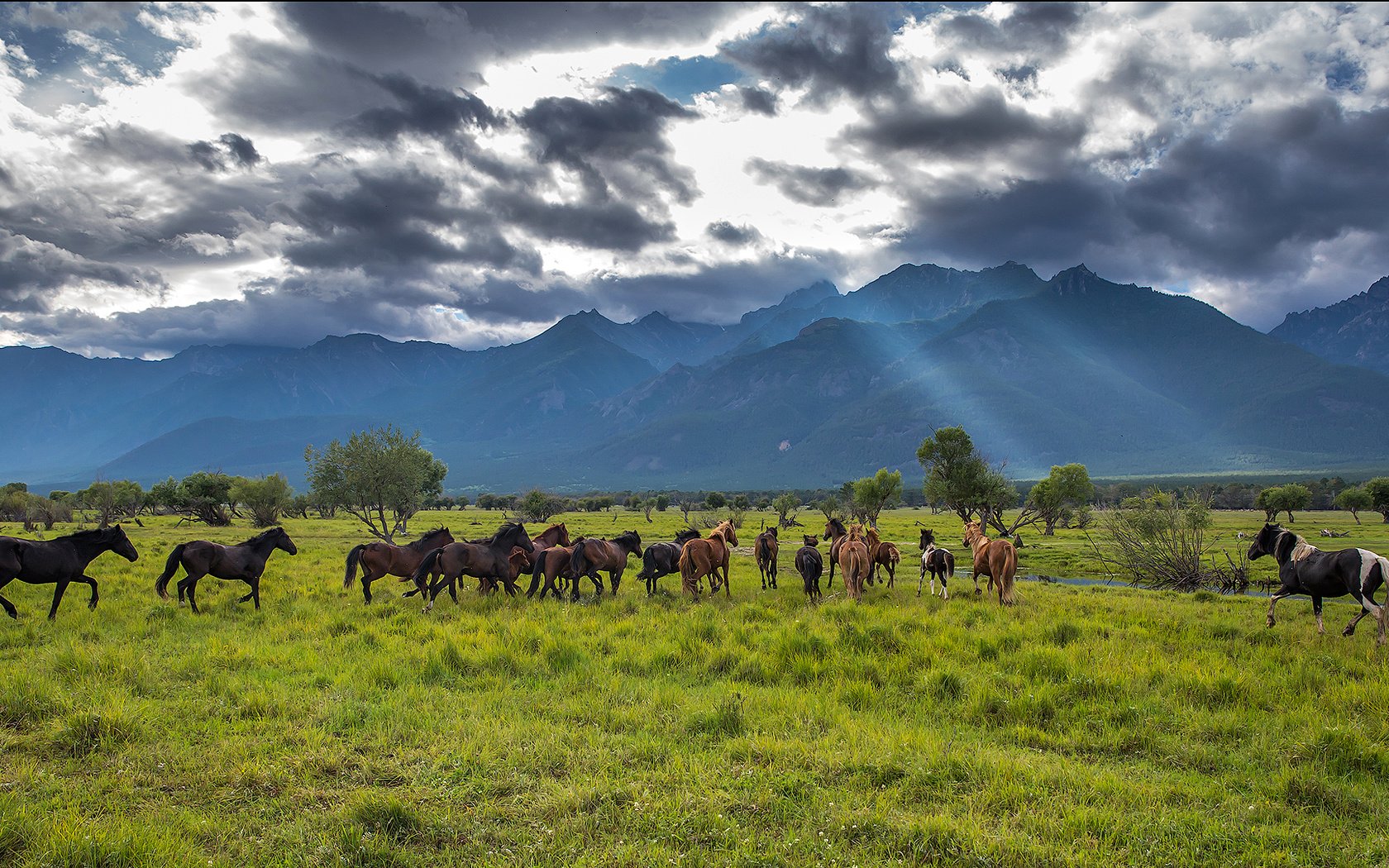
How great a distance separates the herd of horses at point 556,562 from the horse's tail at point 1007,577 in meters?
0.03

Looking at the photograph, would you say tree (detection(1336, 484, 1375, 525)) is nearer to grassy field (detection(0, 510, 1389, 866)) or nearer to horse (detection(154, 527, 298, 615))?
grassy field (detection(0, 510, 1389, 866))

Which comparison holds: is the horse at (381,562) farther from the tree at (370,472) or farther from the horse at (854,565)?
the tree at (370,472)

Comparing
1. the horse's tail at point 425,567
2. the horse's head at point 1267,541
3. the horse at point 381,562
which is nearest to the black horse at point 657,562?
the horse's tail at point 425,567

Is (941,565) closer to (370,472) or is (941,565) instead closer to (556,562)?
(556,562)

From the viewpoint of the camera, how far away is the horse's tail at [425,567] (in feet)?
55.2

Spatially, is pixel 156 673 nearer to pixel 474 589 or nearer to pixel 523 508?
pixel 474 589

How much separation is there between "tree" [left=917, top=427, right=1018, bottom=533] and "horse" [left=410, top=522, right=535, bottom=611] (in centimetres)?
3760

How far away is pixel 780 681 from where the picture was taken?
1016 centimetres

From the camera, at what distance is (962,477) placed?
48.7 m

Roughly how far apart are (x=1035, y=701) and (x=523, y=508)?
279ft

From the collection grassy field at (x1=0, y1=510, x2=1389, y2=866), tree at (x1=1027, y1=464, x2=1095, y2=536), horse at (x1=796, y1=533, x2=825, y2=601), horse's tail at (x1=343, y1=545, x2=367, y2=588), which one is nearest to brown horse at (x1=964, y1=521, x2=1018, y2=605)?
grassy field at (x1=0, y1=510, x2=1389, y2=866)

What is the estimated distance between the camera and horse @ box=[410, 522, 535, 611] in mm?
17062

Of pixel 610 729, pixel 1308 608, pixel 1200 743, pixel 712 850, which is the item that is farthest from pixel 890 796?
pixel 1308 608

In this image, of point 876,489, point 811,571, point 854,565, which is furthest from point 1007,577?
point 876,489
